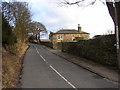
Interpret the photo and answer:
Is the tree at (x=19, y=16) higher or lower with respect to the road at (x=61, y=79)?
higher

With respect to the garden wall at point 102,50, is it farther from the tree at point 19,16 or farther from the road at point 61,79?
the tree at point 19,16

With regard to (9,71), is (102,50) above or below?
above

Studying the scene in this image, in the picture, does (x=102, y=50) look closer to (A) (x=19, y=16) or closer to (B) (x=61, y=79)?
(B) (x=61, y=79)

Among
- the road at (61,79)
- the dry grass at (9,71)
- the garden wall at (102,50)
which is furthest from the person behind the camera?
the garden wall at (102,50)

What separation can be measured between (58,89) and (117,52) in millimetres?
7820

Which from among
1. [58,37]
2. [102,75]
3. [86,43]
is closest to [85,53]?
[86,43]

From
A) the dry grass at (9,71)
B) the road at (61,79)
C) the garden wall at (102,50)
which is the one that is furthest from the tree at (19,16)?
the road at (61,79)

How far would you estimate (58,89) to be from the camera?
11375 mm

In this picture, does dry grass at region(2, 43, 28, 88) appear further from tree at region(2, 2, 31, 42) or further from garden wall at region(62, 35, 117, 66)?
tree at region(2, 2, 31, 42)

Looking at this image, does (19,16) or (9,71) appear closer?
(9,71)

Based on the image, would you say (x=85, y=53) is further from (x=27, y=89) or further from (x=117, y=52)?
(x=27, y=89)

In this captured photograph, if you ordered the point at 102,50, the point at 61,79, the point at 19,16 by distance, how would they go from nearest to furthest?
the point at 61,79
the point at 102,50
the point at 19,16

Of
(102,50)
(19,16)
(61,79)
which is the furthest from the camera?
(19,16)

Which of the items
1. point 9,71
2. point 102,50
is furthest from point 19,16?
point 9,71
